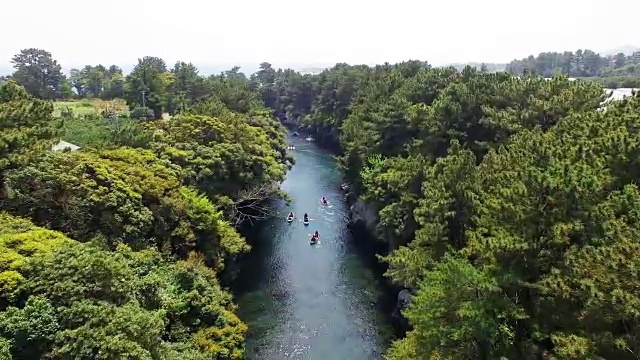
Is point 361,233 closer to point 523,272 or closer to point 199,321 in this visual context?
point 199,321

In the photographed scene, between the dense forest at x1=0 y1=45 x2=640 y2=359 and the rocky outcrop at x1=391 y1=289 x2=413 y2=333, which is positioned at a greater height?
the dense forest at x1=0 y1=45 x2=640 y2=359

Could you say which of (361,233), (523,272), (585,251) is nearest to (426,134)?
(361,233)

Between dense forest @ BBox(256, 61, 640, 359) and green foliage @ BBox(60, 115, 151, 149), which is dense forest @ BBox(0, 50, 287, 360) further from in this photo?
dense forest @ BBox(256, 61, 640, 359)

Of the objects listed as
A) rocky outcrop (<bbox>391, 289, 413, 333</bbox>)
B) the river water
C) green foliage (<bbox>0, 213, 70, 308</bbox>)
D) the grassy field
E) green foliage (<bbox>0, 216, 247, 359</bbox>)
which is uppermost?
the grassy field

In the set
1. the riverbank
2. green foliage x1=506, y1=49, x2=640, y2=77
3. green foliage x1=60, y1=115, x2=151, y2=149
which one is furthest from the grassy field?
green foliage x1=506, y1=49, x2=640, y2=77

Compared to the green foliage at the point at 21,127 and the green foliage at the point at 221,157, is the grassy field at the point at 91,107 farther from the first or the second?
the green foliage at the point at 21,127
